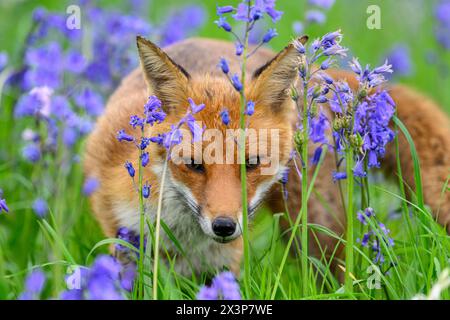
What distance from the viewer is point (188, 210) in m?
4.60

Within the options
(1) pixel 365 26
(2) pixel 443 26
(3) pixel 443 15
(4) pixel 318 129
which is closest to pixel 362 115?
(4) pixel 318 129

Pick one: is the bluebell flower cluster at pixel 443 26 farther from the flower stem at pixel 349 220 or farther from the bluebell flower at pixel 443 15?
the flower stem at pixel 349 220

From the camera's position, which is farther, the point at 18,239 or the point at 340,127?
the point at 18,239

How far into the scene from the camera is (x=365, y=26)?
10.1 meters

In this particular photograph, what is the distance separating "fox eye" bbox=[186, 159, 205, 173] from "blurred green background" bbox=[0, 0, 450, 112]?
17.9 feet

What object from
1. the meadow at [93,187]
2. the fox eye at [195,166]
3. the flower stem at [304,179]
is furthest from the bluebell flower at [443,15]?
the flower stem at [304,179]

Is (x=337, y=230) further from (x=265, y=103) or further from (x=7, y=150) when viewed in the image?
(x=7, y=150)

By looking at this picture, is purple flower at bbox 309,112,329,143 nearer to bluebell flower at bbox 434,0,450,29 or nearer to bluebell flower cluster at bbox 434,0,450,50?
bluebell flower cluster at bbox 434,0,450,50

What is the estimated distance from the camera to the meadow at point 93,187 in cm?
386

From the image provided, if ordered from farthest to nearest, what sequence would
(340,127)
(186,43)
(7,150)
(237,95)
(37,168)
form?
(7,150), (186,43), (37,168), (237,95), (340,127)

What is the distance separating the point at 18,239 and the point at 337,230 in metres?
2.34

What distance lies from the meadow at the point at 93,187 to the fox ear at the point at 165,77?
666mm

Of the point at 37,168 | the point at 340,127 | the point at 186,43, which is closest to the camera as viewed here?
the point at 340,127
